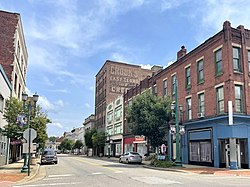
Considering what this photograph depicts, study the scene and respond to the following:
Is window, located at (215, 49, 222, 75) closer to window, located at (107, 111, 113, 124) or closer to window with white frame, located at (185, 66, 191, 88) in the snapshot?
window with white frame, located at (185, 66, 191, 88)

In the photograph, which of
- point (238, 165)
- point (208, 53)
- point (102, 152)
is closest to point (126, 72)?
point (102, 152)

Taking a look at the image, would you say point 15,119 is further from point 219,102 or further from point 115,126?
point 115,126

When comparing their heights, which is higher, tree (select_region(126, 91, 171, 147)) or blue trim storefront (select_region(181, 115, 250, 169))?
tree (select_region(126, 91, 171, 147))

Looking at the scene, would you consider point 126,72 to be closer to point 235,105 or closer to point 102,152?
point 102,152

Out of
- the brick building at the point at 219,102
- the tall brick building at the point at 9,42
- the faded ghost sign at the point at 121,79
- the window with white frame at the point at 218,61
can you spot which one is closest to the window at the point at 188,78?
the brick building at the point at 219,102

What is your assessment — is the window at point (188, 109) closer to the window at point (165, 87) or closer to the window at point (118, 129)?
the window at point (165, 87)

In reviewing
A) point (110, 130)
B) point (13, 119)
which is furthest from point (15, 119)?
point (110, 130)

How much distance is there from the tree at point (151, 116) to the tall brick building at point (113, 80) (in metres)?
37.0

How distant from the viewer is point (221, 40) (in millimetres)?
25719

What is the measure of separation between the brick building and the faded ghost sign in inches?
1512

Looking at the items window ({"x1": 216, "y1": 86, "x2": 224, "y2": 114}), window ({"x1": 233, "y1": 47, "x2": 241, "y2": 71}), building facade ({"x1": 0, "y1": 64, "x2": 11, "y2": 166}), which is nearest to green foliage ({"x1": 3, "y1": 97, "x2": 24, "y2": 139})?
building facade ({"x1": 0, "y1": 64, "x2": 11, "y2": 166})

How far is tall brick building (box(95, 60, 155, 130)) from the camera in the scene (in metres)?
68.1

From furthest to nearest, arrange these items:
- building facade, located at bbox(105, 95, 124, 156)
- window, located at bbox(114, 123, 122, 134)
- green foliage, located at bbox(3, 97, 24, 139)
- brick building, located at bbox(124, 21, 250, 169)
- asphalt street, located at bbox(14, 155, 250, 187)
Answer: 1. window, located at bbox(114, 123, 122, 134)
2. building facade, located at bbox(105, 95, 124, 156)
3. green foliage, located at bbox(3, 97, 24, 139)
4. brick building, located at bbox(124, 21, 250, 169)
5. asphalt street, located at bbox(14, 155, 250, 187)

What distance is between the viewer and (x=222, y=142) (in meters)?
25.4
